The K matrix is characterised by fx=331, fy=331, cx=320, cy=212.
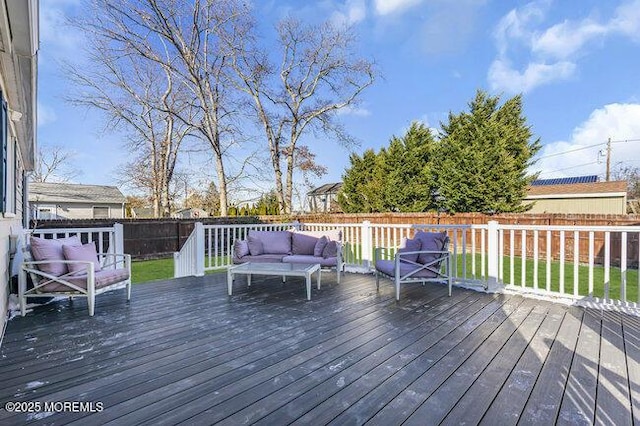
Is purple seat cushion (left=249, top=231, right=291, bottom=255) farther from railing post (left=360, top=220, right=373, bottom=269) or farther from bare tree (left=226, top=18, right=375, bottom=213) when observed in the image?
bare tree (left=226, top=18, right=375, bottom=213)

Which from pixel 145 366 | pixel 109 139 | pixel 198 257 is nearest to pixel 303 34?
pixel 109 139

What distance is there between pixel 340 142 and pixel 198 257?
1285 cm

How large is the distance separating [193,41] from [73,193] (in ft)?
42.6

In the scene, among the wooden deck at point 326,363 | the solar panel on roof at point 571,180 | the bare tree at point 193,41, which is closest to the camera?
the wooden deck at point 326,363

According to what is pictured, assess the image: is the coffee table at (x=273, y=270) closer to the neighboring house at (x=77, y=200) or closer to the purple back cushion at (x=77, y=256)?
the purple back cushion at (x=77, y=256)

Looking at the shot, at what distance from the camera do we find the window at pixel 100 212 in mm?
20803

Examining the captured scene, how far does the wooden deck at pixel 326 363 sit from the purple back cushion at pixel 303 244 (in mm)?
1842

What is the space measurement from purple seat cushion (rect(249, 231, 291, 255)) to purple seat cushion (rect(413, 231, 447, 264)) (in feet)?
7.55

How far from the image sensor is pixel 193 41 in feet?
45.9

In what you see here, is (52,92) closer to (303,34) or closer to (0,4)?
(303,34)

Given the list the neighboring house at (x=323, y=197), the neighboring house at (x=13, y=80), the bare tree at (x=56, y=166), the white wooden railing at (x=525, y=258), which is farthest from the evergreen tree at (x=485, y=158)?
the bare tree at (x=56, y=166)

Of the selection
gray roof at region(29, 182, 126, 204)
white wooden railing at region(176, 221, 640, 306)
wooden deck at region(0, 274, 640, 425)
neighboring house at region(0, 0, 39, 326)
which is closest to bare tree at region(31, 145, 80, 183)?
gray roof at region(29, 182, 126, 204)

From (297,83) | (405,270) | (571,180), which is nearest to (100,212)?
(297,83)

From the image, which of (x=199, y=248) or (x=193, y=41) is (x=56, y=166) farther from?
(x=199, y=248)
